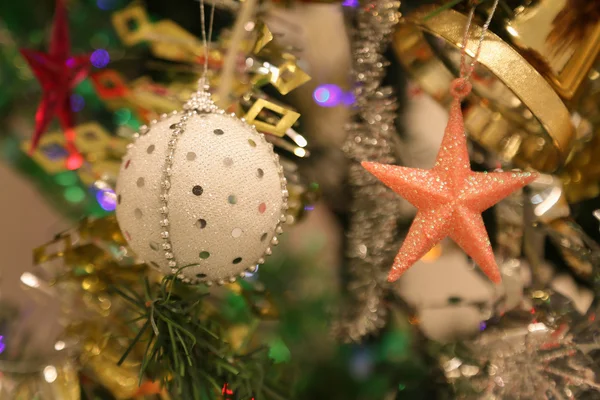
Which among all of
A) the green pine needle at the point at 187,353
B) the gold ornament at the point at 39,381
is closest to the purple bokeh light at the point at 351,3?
the green pine needle at the point at 187,353

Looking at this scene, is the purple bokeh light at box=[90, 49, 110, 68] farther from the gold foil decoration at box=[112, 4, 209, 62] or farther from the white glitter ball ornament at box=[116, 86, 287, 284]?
the white glitter ball ornament at box=[116, 86, 287, 284]

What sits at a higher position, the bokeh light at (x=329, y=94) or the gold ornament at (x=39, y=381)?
the bokeh light at (x=329, y=94)

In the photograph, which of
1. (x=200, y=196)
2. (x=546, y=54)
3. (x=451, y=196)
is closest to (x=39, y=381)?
(x=200, y=196)

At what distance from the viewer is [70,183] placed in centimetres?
64

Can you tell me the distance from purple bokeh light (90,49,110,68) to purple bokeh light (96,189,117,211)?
0.15 meters

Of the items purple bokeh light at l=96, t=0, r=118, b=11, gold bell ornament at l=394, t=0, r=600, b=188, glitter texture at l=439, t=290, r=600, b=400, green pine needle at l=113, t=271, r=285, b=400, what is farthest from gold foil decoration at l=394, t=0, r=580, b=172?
purple bokeh light at l=96, t=0, r=118, b=11

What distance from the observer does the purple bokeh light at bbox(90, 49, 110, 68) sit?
564 millimetres

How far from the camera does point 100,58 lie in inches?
22.4

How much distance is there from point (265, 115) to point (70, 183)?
1.12 feet

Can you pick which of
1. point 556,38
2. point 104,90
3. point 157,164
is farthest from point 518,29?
point 104,90

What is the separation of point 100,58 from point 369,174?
0.34 metres

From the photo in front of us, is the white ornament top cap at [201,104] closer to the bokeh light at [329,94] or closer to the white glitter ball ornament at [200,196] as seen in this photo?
the white glitter ball ornament at [200,196]

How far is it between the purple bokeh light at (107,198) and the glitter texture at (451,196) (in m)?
0.28

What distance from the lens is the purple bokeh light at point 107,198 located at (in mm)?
497
